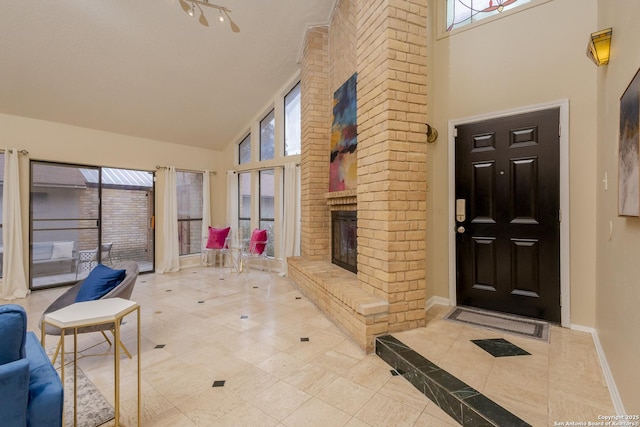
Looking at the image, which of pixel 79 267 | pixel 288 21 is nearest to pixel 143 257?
pixel 79 267

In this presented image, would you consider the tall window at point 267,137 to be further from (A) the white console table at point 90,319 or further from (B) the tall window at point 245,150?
(A) the white console table at point 90,319

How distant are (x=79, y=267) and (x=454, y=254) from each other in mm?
6011

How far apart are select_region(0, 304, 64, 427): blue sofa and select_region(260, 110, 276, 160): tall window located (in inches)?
198

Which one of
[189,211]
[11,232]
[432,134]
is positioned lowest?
[11,232]

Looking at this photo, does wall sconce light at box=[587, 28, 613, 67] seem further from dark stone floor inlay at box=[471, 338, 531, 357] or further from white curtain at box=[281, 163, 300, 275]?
→ white curtain at box=[281, 163, 300, 275]

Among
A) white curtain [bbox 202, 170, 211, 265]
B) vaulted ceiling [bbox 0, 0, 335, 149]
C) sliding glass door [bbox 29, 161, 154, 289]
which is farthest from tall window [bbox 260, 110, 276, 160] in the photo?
sliding glass door [bbox 29, 161, 154, 289]

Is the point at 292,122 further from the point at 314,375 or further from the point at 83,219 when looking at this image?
the point at 314,375

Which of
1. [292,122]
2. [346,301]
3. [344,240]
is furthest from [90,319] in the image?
[292,122]

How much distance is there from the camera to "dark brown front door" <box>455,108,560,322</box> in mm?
2557

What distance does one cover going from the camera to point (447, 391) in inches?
65.7

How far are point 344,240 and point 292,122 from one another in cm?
291

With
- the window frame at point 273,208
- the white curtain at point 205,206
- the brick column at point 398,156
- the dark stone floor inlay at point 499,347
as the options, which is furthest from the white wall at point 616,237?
the white curtain at point 205,206

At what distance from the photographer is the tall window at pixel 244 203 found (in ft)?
21.1

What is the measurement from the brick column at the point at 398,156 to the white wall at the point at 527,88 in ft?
2.35
